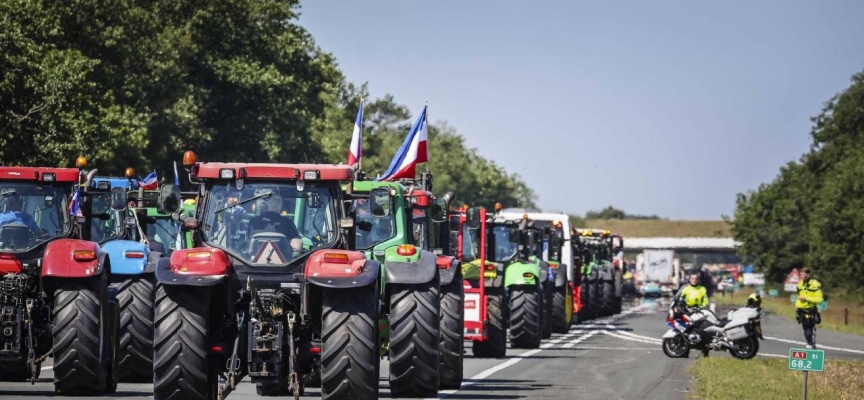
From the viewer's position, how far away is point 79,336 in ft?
56.4

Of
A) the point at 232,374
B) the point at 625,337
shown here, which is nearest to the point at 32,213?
the point at 232,374

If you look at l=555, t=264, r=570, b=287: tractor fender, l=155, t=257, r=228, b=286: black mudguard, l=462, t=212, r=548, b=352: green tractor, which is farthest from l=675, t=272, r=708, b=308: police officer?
l=155, t=257, r=228, b=286: black mudguard

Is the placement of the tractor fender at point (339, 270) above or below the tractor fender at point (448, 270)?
above

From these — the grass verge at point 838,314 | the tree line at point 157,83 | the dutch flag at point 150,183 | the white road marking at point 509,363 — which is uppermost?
the tree line at point 157,83

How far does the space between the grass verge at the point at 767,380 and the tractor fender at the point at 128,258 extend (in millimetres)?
7102

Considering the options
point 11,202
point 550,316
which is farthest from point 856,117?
point 11,202

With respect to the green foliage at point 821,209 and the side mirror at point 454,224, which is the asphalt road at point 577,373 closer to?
the side mirror at point 454,224

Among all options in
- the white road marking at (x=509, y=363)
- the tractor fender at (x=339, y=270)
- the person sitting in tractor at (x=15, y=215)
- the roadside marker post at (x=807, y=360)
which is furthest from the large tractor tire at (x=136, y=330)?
the roadside marker post at (x=807, y=360)

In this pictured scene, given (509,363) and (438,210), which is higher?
(438,210)

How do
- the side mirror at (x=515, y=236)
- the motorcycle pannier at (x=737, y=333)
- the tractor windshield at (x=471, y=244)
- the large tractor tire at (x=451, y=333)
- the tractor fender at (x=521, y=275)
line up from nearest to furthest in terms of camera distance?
the large tractor tire at (x=451, y=333), the tractor fender at (x=521, y=275), the motorcycle pannier at (x=737, y=333), the tractor windshield at (x=471, y=244), the side mirror at (x=515, y=236)

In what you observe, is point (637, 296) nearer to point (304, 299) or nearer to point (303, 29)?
point (303, 29)

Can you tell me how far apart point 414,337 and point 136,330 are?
4.16 m

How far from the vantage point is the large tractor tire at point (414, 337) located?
1678 cm

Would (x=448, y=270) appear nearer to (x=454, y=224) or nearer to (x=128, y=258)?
(x=454, y=224)
